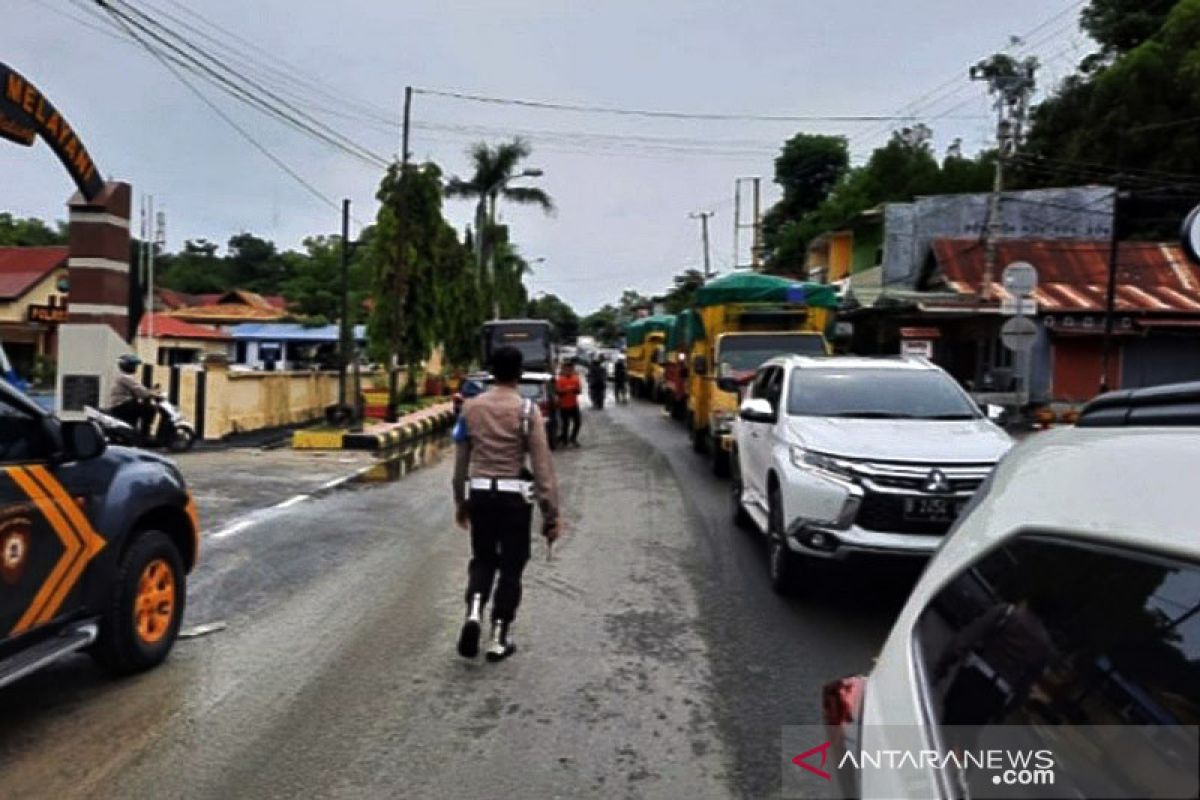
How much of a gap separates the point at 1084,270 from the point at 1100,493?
3212cm

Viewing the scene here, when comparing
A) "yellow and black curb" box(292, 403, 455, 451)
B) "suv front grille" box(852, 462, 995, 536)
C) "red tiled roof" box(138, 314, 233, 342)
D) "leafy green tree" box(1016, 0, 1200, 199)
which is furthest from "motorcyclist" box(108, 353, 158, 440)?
"leafy green tree" box(1016, 0, 1200, 199)

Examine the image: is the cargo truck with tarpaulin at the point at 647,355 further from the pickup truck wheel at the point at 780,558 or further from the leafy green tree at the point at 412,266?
the pickup truck wheel at the point at 780,558

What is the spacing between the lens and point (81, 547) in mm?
4406

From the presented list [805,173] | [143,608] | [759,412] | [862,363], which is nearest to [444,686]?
[143,608]

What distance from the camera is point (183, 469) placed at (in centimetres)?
1393

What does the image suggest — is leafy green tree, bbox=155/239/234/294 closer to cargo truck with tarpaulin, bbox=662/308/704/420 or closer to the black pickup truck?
cargo truck with tarpaulin, bbox=662/308/704/420

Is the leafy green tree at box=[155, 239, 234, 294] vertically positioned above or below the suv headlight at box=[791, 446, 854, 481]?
above

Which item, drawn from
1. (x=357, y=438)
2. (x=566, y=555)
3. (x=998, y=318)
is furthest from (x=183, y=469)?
(x=998, y=318)

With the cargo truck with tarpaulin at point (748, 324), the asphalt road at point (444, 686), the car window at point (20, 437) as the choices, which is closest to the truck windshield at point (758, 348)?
the cargo truck with tarpaulin at point (748, 324)

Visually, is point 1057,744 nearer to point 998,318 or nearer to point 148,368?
point 148,368

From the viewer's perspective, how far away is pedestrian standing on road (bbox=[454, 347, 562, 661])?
527 centimetres

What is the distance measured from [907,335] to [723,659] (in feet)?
47.7

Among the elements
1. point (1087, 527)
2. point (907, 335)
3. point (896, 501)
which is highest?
point (907, 335)

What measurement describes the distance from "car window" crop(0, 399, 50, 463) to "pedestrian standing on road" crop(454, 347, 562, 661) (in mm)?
A: 2081
